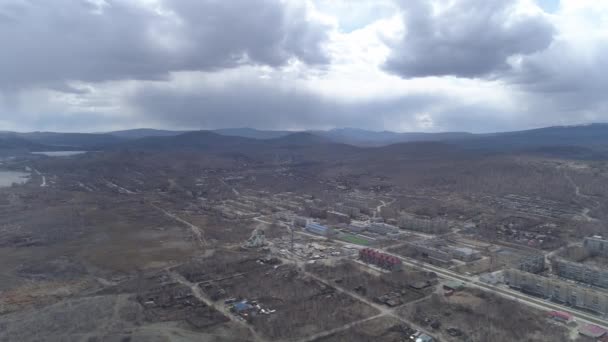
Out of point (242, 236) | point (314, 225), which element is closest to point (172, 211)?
point (242, 236)

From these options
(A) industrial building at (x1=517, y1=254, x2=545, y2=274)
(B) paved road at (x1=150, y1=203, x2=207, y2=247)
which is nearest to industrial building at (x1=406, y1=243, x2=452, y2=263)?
(A) industrial building at (x1=517, y1=254, x2=545, y2=274)

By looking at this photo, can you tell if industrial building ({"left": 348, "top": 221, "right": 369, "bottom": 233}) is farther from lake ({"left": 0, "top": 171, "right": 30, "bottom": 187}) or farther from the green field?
lake ({"left": 0, "top": 171, "right": 30, "bottom": 187})

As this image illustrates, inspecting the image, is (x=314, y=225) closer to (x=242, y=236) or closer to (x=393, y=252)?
(x=242, y=236)

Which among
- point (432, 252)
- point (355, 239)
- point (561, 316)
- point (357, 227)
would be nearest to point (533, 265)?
point (432, 252)

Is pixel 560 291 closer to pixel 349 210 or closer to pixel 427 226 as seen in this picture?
pixel 427 226

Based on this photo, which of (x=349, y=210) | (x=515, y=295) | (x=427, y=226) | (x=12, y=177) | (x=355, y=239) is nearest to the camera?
(x=515, y=295)

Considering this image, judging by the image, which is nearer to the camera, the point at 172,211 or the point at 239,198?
the point at 172,211
